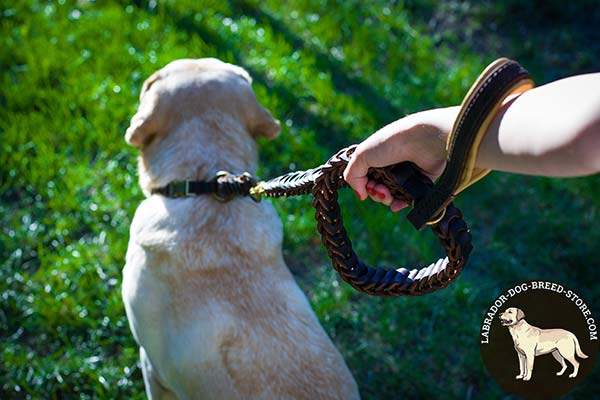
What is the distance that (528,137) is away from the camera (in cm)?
157

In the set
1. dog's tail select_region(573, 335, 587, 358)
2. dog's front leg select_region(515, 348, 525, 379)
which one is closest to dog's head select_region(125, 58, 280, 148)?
dog's front leg select_region(515, 348, 525, 379)

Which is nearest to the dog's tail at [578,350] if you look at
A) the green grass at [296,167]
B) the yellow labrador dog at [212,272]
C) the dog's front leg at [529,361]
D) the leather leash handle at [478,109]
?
the dog's front leg at [529,361]

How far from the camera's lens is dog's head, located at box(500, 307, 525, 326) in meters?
2.68

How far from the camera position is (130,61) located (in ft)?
17.4

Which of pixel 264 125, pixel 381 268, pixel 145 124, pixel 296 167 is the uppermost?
pixel 381 268

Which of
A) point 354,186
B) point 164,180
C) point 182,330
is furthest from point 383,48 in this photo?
point 354,186

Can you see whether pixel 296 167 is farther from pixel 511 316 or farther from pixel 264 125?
pixel 511 316

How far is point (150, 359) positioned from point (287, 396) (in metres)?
0.75

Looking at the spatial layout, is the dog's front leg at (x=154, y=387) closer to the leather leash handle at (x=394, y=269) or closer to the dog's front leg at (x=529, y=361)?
the leather leash handle at (x=394, y=269)

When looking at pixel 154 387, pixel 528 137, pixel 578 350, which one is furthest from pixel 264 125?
pixel 528 137

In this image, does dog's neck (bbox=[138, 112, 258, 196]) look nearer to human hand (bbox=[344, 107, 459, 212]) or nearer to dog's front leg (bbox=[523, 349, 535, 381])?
human hand (bbox=[344, 107, 459, 212])

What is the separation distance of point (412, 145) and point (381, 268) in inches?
18.1

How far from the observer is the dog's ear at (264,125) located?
3.43m

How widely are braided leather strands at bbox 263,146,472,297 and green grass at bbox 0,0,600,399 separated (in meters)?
1.86
